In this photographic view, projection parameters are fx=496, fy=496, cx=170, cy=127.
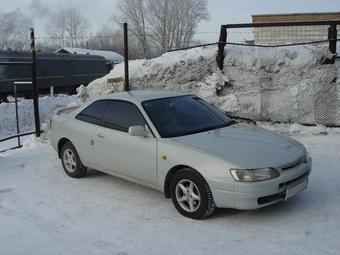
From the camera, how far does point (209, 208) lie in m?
5.40

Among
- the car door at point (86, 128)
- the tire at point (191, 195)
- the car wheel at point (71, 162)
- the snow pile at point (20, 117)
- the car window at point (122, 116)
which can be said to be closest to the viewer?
the tire at point (191, 195)

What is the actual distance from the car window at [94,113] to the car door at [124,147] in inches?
4.9

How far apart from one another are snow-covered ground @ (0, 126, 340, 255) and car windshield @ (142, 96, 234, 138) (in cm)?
94

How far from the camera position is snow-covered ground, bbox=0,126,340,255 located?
4.87 meters

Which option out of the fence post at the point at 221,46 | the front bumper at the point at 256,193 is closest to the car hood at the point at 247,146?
the front bumper at the point at 256,193

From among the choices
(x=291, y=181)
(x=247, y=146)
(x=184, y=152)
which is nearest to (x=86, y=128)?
(x=184, y=152)

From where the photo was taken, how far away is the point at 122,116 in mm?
6727

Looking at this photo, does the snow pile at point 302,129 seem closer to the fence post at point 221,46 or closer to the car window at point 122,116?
the fence post at point 221,46

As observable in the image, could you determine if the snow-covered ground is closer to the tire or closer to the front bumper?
the tire

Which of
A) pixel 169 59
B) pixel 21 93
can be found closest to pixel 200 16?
pixel 21 93

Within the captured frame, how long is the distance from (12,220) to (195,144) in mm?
2329

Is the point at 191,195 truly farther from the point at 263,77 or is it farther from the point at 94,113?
the point at 263,77

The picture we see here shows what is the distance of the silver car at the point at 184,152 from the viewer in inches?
207

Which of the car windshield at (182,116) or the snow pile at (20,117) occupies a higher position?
the car windshield at (182,116)
